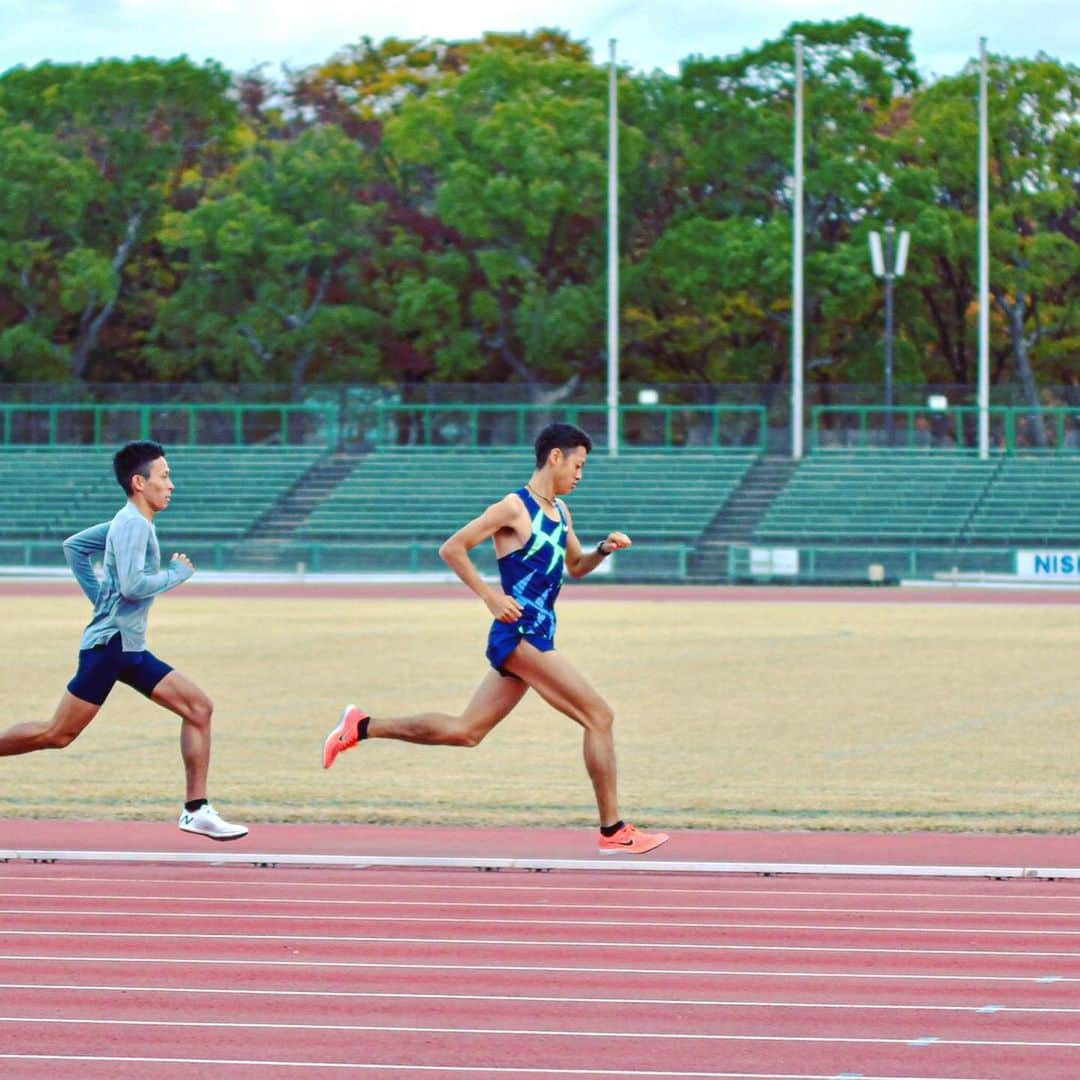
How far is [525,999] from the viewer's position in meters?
7.25

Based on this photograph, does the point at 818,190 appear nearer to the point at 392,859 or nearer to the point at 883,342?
the point at 883,342

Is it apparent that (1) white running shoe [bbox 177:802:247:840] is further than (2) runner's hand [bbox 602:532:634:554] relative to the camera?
Yes

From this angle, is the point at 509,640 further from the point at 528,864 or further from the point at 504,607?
the point at 528,864

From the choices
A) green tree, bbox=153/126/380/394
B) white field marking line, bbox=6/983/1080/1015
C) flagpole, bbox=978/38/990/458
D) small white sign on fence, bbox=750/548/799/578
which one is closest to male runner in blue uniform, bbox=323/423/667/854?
white field marking line, bbox=6/983/1080/1015

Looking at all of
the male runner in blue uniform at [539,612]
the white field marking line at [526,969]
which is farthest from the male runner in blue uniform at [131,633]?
the white field marking line at [526,969]

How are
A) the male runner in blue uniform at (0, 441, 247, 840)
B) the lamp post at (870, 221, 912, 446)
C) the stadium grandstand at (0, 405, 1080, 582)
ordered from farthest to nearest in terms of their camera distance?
the lamp post at (870, 221, 912, 446) → the stadium grandstand at (0, 405, 1080, 582) → the male runner in blue uniform at (0, 441, 247, 840)

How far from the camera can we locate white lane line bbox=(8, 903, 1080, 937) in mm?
8438

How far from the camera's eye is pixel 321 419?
5641 centimetres

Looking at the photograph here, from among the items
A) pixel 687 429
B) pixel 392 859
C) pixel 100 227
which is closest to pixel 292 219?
pixel 100 227

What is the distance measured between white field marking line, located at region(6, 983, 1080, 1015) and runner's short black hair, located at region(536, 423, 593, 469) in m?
3.30

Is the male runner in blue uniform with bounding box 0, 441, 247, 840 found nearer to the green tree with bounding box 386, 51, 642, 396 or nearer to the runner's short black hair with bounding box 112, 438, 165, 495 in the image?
the runner's short black hair with bounding box 112, 438, 165, 495

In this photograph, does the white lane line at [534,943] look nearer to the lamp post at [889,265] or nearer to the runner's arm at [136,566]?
the runner's arm at [136,566]

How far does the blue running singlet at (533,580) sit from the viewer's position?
389 inches

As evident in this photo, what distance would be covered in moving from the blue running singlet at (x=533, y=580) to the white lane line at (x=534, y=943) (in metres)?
1.99
